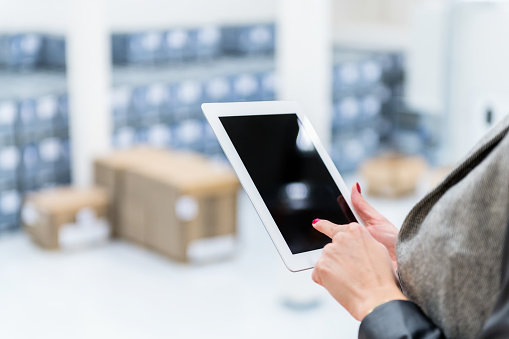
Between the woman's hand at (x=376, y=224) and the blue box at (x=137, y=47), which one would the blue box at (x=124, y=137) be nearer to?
the blue box at (x=137, y=47)

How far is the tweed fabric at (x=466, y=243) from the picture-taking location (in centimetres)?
98

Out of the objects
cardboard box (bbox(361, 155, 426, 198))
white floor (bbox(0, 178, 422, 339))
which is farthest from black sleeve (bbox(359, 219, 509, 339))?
cardboard box (bbox(361, 155, 426, 198))

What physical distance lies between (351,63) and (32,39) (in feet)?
9.57

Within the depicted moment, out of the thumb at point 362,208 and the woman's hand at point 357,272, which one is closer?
the woman's hand at point 357,272

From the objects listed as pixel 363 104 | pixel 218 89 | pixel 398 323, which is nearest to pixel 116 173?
pixel 218 89

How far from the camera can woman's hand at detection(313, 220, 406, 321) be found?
3.75 ft

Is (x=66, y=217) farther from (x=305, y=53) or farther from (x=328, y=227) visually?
(x=328, y=227)

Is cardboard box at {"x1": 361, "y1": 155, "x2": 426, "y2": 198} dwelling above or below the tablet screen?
below

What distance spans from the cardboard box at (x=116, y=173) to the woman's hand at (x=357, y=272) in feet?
12.8

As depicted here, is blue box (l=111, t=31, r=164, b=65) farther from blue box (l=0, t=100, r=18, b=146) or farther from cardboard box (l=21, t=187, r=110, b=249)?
cardboard box (l=21, t=187, r=110, b=249)

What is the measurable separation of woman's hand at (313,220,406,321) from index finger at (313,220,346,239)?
0.07 metres

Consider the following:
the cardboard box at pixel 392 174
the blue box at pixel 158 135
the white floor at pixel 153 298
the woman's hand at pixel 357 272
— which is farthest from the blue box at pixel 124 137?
the woman's hand at pixel 357 272

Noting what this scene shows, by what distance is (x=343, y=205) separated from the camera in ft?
4.81

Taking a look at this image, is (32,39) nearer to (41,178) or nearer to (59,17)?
(59,17)
